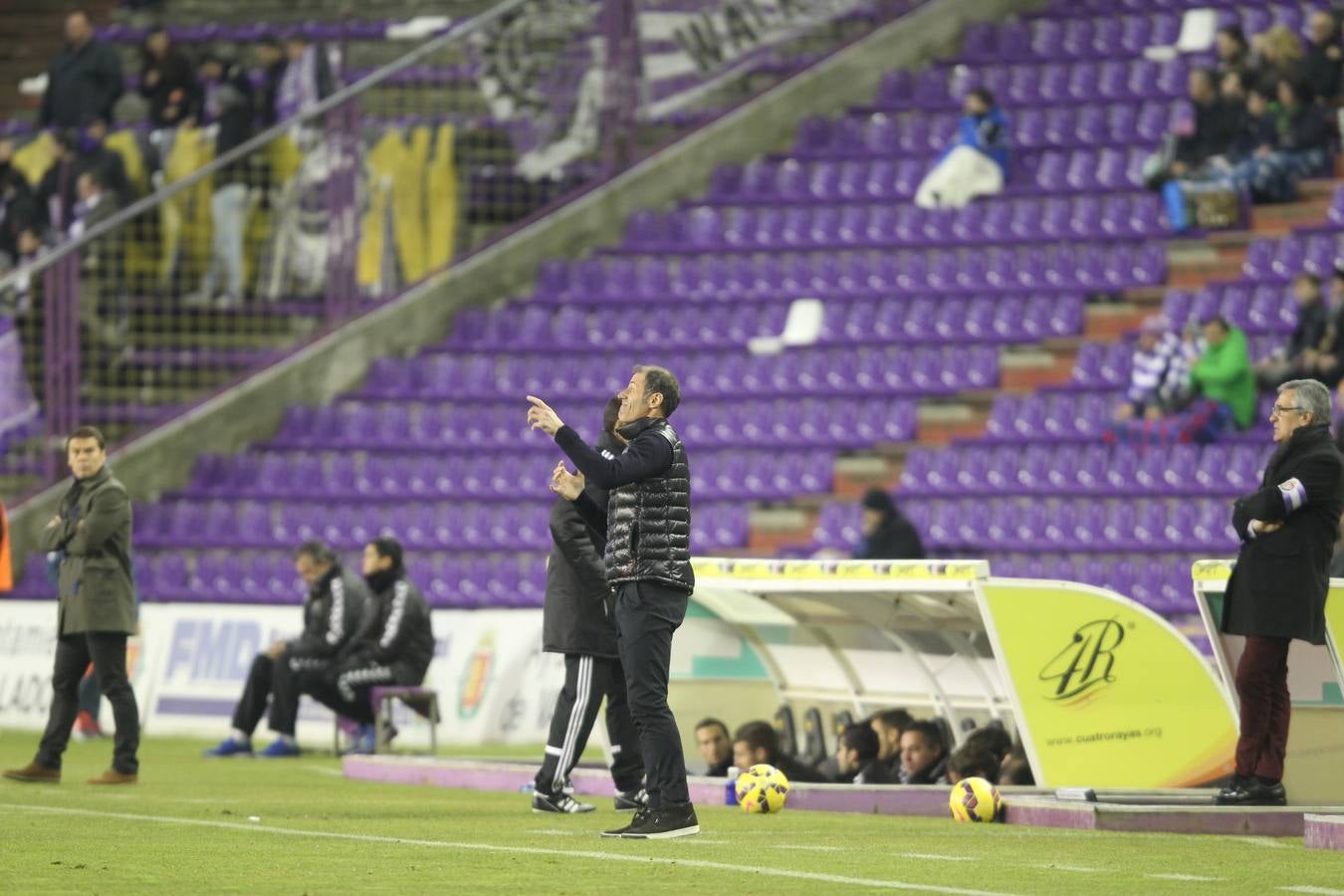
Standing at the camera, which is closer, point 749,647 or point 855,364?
point 749,647

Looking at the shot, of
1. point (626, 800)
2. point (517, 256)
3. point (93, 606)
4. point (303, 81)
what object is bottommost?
point (626, 800)

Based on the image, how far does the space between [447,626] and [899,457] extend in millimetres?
4640

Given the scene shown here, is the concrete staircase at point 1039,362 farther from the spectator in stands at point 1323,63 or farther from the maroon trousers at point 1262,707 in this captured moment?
the maroon trousers at point 1262,707

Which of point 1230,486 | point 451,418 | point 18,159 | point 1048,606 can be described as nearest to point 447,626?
point 451,418

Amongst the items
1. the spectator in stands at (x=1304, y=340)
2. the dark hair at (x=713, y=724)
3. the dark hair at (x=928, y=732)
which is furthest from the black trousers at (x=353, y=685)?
the spectator in stands at (x=1304, y=340)

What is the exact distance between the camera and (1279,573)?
38.2 ft

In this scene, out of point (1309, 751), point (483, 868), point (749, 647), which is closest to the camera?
point (483, 868)

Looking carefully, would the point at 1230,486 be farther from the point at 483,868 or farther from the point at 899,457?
the point at 483,868

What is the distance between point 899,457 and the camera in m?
22.1

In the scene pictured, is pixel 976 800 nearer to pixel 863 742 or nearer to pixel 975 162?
pixel 863 742

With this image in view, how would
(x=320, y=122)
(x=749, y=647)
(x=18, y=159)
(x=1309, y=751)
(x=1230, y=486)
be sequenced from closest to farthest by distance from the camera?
(x=1309, y=751)
(x=749, y=647)
(x=1230, y=486)
(x=320, y=122)
(x=18, y=159)

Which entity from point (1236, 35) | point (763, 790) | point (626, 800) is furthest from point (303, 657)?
point (1236, 35)

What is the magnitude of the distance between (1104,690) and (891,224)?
12.1 meters

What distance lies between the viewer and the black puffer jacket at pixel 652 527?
34.6 ft
